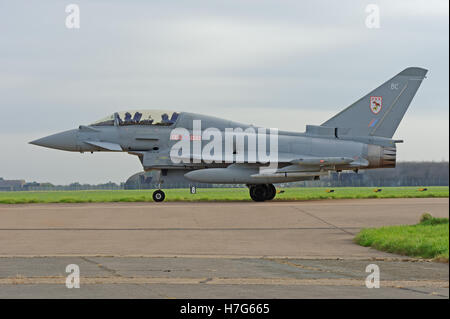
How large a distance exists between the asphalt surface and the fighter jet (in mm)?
5197

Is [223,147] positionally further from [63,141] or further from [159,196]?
[63,141]

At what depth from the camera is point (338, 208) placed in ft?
84.8

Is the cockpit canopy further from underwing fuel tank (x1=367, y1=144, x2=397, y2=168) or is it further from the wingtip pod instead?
the wingtip pod

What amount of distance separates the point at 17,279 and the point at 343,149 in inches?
896

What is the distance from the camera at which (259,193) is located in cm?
3284

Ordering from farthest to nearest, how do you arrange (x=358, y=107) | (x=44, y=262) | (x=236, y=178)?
(x=358, y=107), (x=236, y=178), (x=44, y=262)

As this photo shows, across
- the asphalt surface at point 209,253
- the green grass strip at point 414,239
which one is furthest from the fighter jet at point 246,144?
the green grass strip at point 414,239

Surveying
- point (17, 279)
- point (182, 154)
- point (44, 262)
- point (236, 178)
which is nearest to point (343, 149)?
point (236, 178)

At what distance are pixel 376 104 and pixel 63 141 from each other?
45.1 ft

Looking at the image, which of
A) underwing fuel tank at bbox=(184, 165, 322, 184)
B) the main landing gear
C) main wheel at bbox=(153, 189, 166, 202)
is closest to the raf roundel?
underwing fuel tank at bbox=(184, 165, 322, 184)

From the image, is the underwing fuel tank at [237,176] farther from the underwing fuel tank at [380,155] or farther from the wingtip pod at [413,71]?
the wingtip pod at [413,71]

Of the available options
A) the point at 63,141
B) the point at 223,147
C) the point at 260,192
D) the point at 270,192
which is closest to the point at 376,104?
the point at 270,192

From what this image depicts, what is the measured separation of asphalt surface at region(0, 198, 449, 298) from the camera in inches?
435
